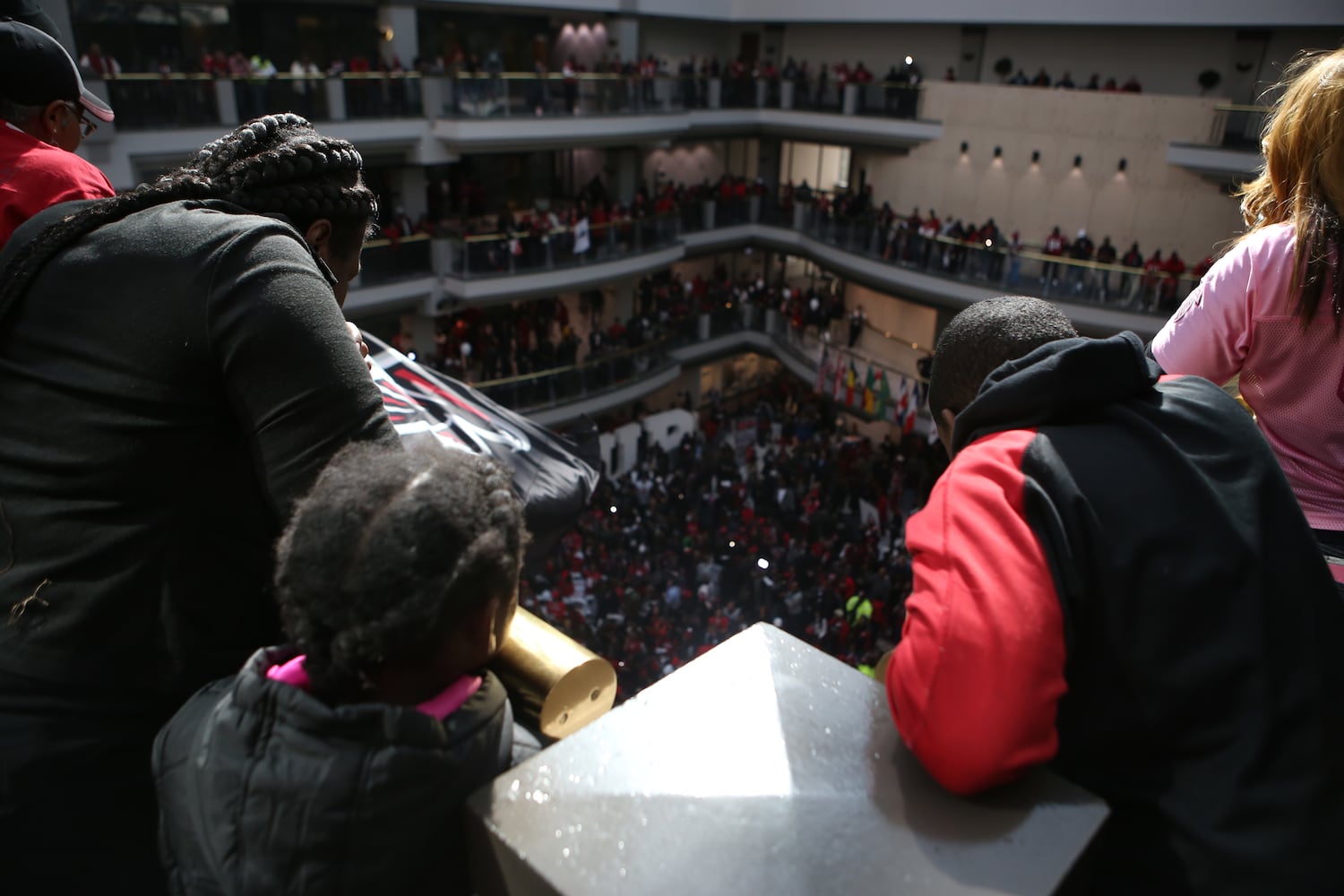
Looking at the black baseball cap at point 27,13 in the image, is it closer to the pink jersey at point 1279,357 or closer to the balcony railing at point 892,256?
the pink jersey at point 1279,357

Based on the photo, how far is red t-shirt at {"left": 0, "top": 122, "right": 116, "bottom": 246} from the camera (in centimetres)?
189

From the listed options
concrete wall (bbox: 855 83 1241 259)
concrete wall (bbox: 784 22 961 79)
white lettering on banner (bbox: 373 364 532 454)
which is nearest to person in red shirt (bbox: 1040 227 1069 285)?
concrete wall (bbox: 855 83 1241 259)

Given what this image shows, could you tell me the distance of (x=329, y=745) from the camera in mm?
1170

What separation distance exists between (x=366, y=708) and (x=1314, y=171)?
7.21 ft

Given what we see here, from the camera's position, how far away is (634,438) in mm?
17844

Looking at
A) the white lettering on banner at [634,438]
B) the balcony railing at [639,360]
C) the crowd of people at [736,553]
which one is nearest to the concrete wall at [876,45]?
the balcony railing at [639,360]

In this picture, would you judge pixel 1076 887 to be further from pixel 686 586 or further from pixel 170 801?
pixel 686 586

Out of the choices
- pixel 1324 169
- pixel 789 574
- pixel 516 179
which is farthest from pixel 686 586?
pixel 516 179

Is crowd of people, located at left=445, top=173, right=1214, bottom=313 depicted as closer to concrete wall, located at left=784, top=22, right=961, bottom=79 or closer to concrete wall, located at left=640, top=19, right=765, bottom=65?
concrete wall, located at left=784, top=22, right=961, bottom=79

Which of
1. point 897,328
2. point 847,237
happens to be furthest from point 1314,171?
point 897,328

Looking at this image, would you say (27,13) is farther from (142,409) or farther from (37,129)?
(142,409)

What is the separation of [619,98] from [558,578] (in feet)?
37.5

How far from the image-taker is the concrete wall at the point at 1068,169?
1861 centimetres

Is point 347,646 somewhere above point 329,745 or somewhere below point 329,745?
above
